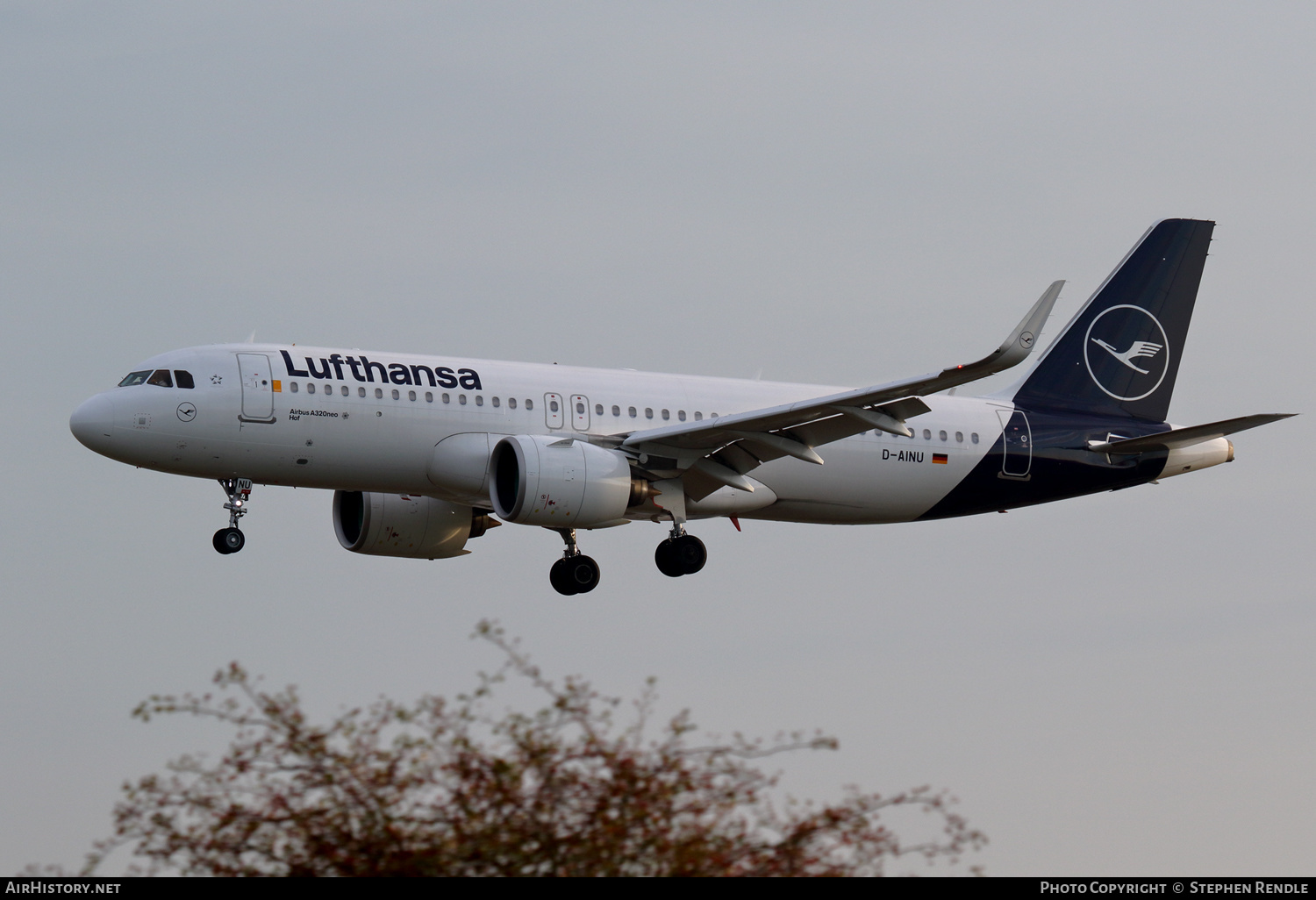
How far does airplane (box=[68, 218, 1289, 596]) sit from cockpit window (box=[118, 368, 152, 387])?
41 millimetres

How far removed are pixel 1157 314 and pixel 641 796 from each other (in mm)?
36664

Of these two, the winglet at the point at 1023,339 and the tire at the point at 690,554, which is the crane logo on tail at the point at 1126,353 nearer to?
the tire at the point at 690,554

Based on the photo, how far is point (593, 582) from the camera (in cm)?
3762

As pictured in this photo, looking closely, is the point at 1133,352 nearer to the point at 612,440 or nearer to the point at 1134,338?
the point at 1134,338

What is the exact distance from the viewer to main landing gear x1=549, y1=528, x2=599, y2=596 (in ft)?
123

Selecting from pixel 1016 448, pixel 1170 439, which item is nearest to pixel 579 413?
pixel 1016 448

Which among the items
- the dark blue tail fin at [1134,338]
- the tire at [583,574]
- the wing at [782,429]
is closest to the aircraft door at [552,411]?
the wing at [782,429]

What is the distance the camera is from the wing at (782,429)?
101ft

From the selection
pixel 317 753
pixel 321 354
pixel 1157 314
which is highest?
pixel 1157 314

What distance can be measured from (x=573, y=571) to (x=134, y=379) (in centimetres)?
985

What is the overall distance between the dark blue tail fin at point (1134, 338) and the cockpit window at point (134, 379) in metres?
20.1

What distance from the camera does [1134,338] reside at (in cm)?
4425
